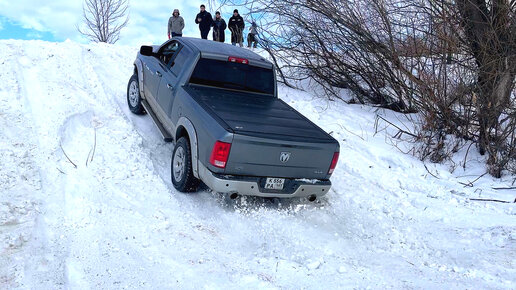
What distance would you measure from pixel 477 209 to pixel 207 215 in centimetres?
359

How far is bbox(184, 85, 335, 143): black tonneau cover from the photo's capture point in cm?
464

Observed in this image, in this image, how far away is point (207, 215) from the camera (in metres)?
4.86

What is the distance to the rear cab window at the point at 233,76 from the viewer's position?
5891mm

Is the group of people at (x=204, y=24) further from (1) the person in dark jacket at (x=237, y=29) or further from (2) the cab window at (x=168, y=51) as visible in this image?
(2) the cab window at (x=168, y=51)

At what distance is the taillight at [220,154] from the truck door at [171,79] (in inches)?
66.1

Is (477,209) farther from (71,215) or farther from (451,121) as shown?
(71,215)

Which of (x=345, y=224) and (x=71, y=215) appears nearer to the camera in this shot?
(x=71, y=215)

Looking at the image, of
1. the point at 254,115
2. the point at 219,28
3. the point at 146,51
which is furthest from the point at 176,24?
the point at 254,115

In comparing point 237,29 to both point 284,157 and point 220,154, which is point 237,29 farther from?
point 220,154

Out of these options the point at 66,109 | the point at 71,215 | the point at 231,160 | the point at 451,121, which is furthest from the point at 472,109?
the point at 66,109

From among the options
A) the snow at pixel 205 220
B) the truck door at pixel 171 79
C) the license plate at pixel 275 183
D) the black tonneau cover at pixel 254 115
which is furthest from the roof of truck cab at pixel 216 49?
the license plate at pixel 275 183

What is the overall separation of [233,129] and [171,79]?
2078 millimetres

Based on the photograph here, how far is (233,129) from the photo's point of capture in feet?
14.5

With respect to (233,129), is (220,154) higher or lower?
lower
